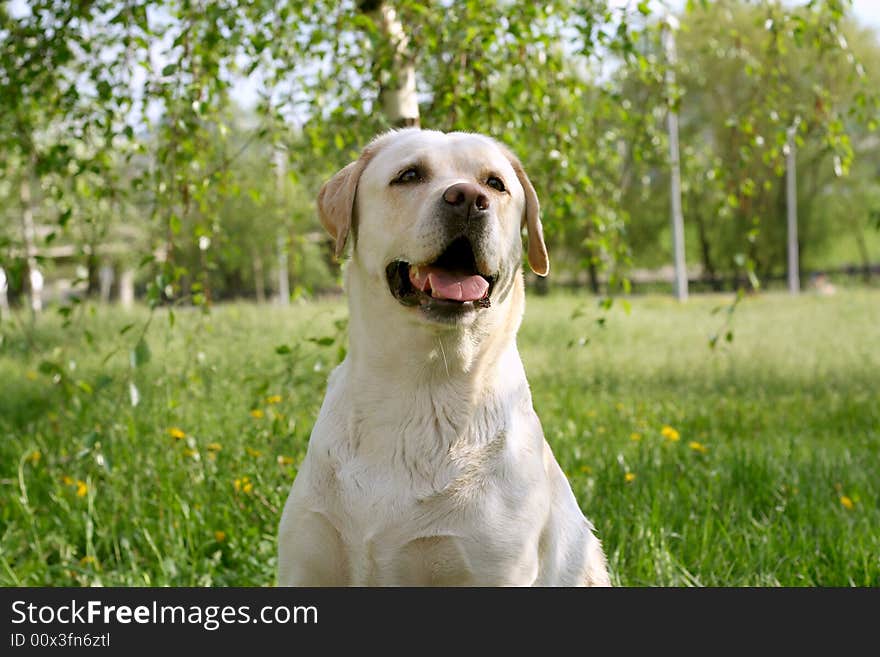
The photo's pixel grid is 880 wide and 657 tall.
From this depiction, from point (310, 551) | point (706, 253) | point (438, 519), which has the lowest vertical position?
point (706, 253)

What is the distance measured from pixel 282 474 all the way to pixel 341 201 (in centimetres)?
192

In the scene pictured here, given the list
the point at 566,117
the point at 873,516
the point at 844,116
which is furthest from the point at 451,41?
the point at 873,516

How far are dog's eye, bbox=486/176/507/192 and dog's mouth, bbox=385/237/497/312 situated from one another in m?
0.34

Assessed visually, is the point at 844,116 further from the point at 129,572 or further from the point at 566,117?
the point at 129,572

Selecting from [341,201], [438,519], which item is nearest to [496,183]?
[341,201]

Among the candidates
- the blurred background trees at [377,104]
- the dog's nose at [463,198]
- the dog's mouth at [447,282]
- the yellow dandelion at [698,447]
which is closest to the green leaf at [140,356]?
the blurred background trees at [377,104]

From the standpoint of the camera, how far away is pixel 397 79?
13.2 ft

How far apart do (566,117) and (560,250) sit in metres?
31.1

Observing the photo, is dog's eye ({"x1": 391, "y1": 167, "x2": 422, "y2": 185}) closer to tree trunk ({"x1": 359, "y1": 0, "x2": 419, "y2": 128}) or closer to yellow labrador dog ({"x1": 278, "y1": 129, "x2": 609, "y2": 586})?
yellow labrador dog ({"x1": 278, "y1": 129, "x2": 609, "y2": 586})

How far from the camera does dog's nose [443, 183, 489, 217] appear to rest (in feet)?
7.79

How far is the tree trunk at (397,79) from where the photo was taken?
3.94 m

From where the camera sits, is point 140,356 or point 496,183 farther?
point 140,356

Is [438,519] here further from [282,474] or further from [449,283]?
[282,474]

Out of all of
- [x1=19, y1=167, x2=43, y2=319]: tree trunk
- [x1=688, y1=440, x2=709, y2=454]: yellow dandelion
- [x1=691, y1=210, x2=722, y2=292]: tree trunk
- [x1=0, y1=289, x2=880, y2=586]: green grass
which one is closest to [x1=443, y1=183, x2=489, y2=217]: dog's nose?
[x1=0, y1=289, x2=880, y2=586]: green grass
